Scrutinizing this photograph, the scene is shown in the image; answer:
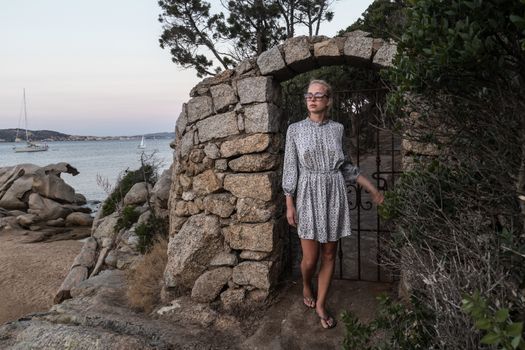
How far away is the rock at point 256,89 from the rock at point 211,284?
175 cm

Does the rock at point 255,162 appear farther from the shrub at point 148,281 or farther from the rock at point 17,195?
the rock at point 17,195

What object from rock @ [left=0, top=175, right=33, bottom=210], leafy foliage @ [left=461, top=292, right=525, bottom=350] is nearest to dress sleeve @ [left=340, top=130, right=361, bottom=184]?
leafy foliage @ [left=461, top=292, right=525, bottom=350]

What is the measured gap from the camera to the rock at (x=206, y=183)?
4.02 meters

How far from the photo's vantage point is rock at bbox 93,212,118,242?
26.2ft

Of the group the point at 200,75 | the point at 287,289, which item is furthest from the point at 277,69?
the point at 200,75

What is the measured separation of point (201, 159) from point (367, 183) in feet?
6.15

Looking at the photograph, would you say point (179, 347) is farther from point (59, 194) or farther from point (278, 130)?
point (59, 194)

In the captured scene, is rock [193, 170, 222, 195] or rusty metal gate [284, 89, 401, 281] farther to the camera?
rock [193, 170, 222, 195]

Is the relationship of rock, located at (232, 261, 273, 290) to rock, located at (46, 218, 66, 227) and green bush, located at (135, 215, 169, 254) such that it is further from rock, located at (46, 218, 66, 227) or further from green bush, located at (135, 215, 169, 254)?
rock, located at (46, 218, 66, 227)

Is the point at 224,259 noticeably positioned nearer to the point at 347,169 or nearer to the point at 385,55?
the point at 347,169

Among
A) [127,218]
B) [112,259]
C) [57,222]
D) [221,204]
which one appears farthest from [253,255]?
[57,222]

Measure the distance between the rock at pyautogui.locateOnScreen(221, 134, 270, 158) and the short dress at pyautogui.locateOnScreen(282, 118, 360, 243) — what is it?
64cm

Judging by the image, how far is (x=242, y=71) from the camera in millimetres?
3939

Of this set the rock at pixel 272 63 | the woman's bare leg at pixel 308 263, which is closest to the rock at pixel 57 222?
the rock at pixel 272 63
